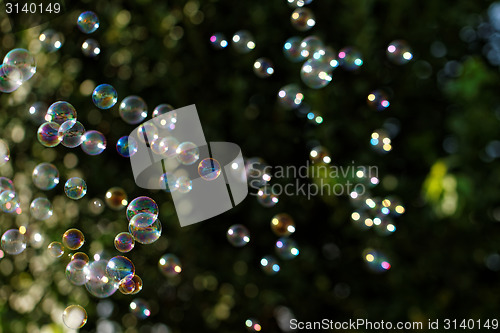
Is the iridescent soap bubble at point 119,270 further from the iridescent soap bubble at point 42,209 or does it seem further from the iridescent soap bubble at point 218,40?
the iridescent soap bubble at point 218,40

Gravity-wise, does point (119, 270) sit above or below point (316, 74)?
below

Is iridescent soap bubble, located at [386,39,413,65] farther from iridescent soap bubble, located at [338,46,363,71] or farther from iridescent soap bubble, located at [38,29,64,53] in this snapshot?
iridescent soap bubble, located at [38,29,64,53]

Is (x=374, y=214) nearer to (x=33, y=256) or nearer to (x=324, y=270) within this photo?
(x=324, y=270)

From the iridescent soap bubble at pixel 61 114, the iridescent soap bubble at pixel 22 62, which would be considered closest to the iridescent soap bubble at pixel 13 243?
the iridescent soap bubble at pixel 61 114

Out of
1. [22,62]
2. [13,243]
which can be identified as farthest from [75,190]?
[22,62]

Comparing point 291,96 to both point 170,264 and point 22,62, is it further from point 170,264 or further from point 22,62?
point 22,62

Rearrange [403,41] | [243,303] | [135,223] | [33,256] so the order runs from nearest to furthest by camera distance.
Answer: [135,223]
[403,41]
[243,303]
[33,256]

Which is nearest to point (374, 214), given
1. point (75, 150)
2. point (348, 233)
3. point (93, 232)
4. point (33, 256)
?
point (348, 233)
